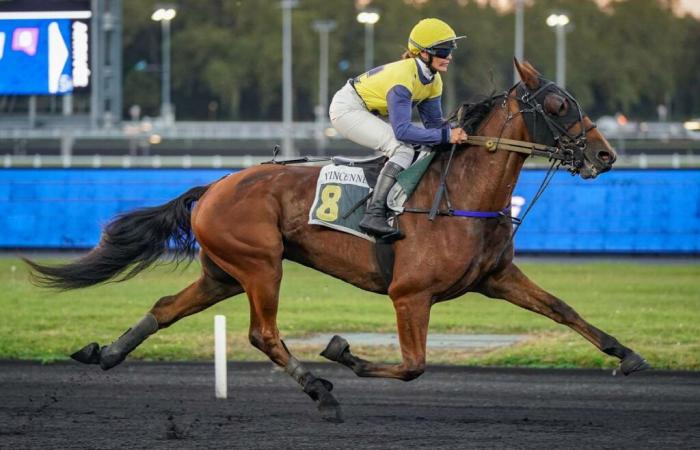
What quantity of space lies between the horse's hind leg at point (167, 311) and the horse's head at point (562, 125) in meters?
2.42

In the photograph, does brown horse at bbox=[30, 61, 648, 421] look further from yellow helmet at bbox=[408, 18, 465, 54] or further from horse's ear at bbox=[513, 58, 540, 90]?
yellow helmet at bbox=[408, 18, 465, 54]

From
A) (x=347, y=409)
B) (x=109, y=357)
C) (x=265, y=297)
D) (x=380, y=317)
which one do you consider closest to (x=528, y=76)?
(x=265, y=297)

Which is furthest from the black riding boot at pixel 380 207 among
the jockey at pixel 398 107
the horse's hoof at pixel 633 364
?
the horse's hoof at pixel 633 364

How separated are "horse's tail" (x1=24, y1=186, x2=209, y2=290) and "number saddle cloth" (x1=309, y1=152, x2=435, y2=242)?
4.10 ft

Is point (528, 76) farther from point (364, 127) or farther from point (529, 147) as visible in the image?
point (364, 127)

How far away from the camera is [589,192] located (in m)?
20.6

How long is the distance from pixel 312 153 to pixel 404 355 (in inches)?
1739

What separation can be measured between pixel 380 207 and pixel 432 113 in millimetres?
868

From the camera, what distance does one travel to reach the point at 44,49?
15.7 m

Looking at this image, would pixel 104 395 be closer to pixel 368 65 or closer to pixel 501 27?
pixel 368 65

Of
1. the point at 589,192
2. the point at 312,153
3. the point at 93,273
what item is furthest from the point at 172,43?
the point at 93,273

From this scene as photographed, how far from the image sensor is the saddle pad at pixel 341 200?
28.2 ft

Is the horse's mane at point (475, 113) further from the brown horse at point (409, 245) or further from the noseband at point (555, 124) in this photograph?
the noseband at point (555, 124)

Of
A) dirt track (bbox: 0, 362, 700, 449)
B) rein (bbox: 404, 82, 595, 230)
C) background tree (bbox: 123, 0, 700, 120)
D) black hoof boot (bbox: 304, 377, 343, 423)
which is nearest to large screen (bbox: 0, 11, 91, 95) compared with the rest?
dirt track (bbox: 0, 362, 700, 449)
